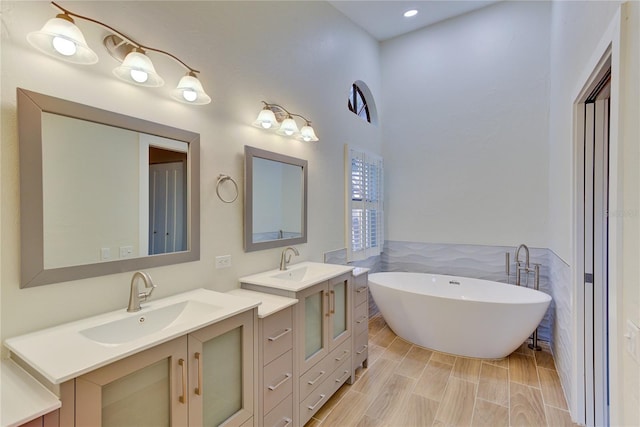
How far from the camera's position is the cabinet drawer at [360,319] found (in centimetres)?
256

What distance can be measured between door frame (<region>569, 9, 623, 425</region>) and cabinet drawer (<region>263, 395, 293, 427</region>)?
151cm

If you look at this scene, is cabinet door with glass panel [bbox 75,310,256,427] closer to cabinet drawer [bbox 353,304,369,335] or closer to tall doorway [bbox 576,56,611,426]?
cabinet drawer [bbox 353,304,369,335]

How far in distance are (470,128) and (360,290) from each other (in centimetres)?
253

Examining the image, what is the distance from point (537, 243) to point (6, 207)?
4.26 m

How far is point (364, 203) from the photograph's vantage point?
364 cm

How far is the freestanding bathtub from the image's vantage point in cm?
258

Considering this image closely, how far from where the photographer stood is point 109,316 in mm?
1392

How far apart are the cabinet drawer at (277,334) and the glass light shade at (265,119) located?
135 centimetres

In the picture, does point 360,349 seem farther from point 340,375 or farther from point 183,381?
point 183,381

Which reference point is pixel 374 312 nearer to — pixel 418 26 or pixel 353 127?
pixel 353 127

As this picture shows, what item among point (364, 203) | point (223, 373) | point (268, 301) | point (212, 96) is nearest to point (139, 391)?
point (223, 373)

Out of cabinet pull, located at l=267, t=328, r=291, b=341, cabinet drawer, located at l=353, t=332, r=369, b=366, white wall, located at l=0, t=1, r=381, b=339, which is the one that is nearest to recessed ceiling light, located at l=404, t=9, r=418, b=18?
white wall, located at l=0, t=1, r=381, b=339

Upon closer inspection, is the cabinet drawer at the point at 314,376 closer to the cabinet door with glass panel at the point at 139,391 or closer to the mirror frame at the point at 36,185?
the cabinet door with glass panel at the point at 139,391

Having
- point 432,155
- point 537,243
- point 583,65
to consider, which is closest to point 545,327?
point 537,243
